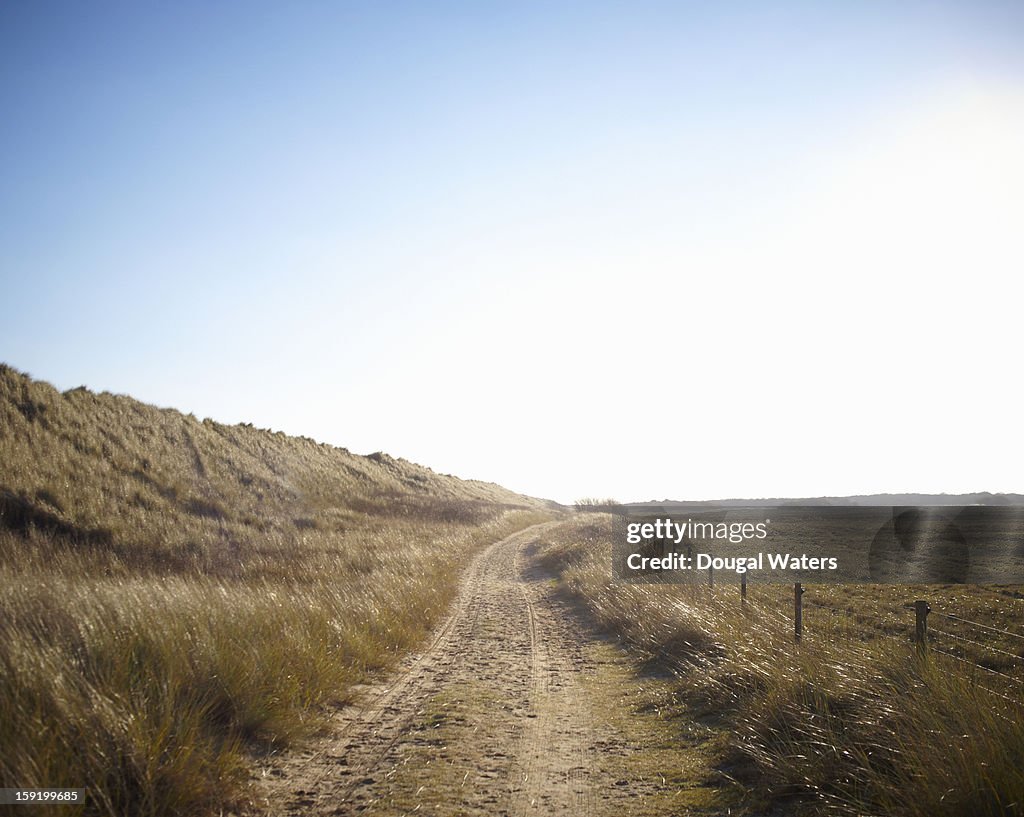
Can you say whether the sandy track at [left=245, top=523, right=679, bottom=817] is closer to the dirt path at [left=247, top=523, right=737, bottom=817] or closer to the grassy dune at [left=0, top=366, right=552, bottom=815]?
the dirt path at [left=247, top=523, right=737, bottom=817]

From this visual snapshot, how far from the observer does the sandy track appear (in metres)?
4.93

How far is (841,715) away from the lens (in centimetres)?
565

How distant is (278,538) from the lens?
1831cm

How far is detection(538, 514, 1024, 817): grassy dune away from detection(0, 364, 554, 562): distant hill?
11.9 metres

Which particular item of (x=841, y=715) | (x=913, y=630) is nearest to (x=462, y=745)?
(x=841, y=715)

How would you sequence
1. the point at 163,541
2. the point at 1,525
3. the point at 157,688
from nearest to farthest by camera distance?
the point at 157,688 → the point at 1,525 → the point at 163,541

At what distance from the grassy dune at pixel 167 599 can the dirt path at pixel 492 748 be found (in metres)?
0.59

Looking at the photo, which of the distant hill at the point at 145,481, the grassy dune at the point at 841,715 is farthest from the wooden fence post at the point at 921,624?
the distant hill at the point at 145,481

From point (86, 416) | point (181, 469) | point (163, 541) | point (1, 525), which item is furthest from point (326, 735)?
point (86, 416)

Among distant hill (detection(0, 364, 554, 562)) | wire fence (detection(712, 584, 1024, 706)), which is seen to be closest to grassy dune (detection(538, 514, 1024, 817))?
wire fence (detection(712, 584, 1024, 706))

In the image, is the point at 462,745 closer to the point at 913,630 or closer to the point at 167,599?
the point at 167,599

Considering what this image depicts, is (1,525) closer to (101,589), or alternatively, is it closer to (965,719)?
(101,589)

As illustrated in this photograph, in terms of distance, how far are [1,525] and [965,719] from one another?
18.0 metres

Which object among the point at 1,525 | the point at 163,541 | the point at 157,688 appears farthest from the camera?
the point at 163,541
